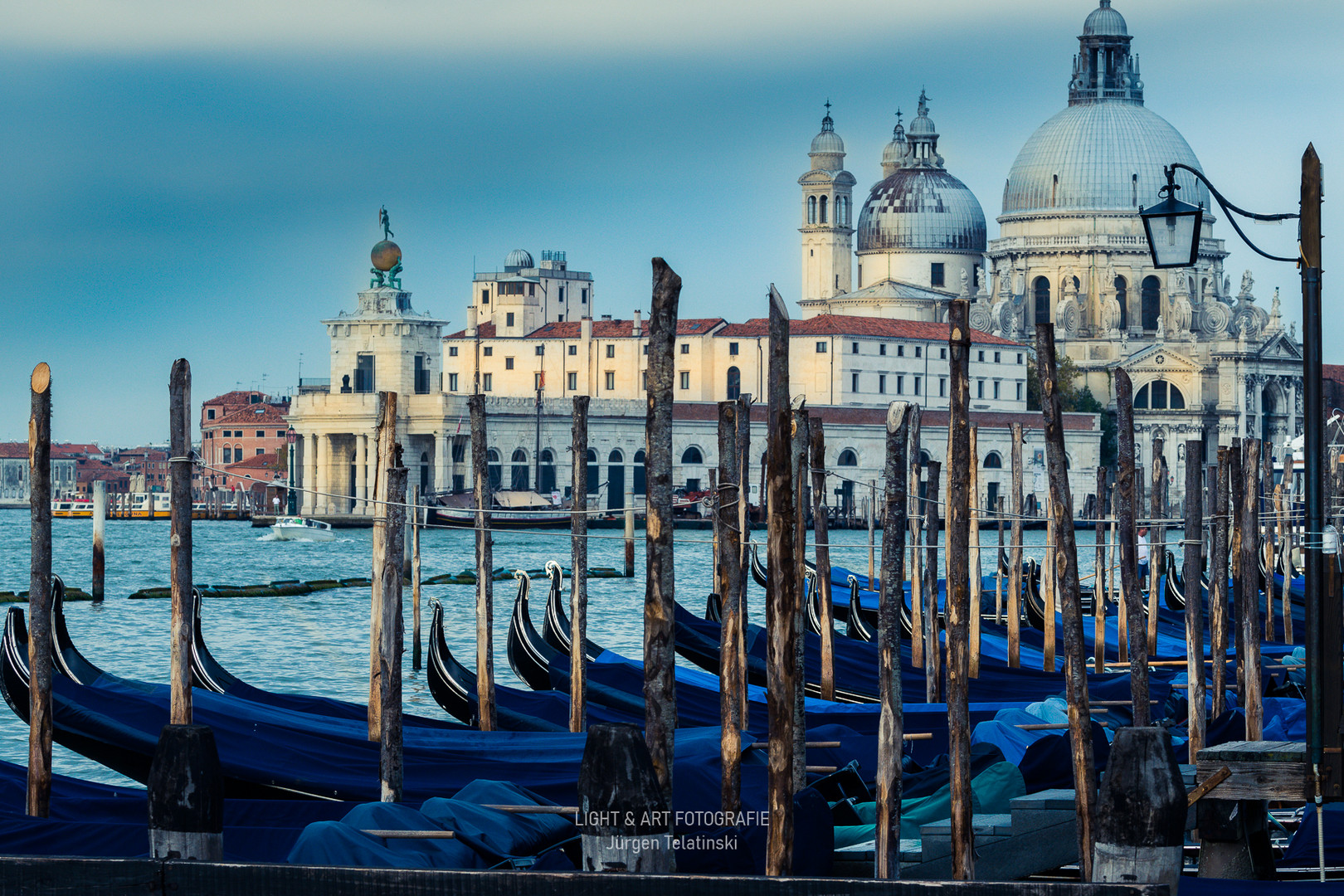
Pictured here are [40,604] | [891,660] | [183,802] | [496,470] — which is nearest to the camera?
[183,802]

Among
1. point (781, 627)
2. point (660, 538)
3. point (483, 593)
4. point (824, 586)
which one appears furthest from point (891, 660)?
point (824, 586)

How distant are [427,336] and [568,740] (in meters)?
43.4

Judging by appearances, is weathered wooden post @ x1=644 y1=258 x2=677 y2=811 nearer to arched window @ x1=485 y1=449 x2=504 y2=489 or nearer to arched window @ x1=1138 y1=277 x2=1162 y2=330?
arched window @ x1=485 y1=449 x2=504 y2=489

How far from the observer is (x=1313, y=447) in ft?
18.1

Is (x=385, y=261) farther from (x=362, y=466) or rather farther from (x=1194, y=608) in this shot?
(x=1194, y=608)

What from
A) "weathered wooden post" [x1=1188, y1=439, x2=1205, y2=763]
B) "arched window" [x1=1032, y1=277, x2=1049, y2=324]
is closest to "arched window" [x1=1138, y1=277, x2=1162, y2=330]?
"arched window" [x1=1032, y1=277, x2=1049, y2=324]

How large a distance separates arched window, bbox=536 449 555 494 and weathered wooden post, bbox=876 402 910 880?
43.4m

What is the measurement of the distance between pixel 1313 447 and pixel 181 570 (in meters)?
4.70

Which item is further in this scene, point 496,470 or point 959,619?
point 496,470

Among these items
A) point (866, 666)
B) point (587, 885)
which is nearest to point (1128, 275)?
point (866, 666)

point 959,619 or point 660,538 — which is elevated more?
point 660,538

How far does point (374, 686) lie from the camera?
394 inches

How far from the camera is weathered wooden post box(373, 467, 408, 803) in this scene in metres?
7.89

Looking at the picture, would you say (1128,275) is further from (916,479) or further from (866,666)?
(866,666)
